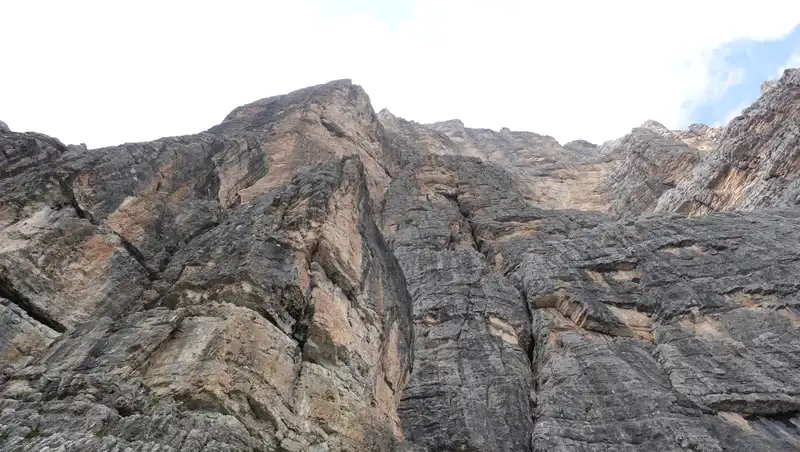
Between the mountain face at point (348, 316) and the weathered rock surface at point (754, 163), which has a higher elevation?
the weathered rock surface at point (754, 163)

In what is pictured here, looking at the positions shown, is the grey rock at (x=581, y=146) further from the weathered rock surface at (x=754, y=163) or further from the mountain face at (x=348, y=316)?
the mountain face at (x=348, y=316)

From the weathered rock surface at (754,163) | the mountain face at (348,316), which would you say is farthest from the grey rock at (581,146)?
the mountain face at (348,316)

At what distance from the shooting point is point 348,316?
850 inches

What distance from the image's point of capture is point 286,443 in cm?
1519

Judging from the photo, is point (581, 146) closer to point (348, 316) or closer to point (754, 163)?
point (754, 163)

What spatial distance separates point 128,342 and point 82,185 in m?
10.0

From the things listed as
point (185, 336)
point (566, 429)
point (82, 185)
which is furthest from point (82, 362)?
point (566, 429)

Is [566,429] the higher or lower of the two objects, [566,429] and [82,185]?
the lower

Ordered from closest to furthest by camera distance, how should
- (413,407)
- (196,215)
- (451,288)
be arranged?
(413,407) < (196,215) < (451,288)

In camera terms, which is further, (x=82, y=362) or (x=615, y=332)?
(x=615, y=332)

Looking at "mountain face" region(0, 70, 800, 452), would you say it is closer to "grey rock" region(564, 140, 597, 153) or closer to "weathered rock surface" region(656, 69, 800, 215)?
"weathered rock surface" region(656, 69, 800, 215)

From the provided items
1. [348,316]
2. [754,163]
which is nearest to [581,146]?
[754,163]

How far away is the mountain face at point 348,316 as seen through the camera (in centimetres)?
1538

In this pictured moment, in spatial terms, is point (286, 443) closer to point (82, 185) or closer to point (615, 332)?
point (82, 185)
